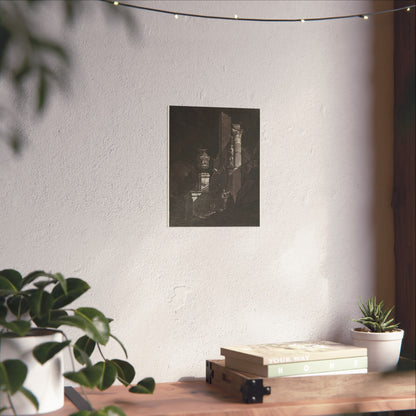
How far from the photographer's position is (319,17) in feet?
6.97

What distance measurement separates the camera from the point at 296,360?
1.73 meters

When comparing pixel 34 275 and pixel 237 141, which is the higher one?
pixel 237 141

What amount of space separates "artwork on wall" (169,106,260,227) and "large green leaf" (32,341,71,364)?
2.16 ft

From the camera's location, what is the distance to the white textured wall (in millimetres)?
1927

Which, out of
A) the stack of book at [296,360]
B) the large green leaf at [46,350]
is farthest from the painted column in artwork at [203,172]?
the large green leaf at [46,350]

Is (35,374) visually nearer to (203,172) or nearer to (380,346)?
(203,172)

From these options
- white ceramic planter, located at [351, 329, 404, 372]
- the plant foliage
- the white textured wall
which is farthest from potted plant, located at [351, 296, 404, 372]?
the plant foliage

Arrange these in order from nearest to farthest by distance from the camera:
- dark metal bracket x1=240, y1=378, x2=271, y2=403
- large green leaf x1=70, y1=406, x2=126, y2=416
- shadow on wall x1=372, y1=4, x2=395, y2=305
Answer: large green leaf x1=70, y1=406, x2=126, y2=416 < dark metal bracket x1=240, y1=378, x2=271, y2=403 < shadow on wall x1=372, y1=4, x2=395, y2=305

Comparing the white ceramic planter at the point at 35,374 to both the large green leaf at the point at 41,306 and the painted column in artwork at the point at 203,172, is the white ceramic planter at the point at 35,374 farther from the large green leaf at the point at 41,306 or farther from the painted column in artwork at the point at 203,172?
the painted column in artwork at the point at 203,172

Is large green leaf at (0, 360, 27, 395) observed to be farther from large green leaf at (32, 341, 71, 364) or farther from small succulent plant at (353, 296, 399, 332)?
small succulent plant at (353, 296, 399, 332)

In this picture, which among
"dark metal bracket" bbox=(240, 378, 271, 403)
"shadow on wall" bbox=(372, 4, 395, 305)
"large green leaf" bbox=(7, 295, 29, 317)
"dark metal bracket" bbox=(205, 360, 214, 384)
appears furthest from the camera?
"shadow on wall" bbox=(372, 4, 395, 305)

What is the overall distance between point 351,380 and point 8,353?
96 centimetres

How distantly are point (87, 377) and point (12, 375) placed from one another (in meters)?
0.17

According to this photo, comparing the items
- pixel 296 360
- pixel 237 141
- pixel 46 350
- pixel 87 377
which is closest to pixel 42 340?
pixel 46 350
